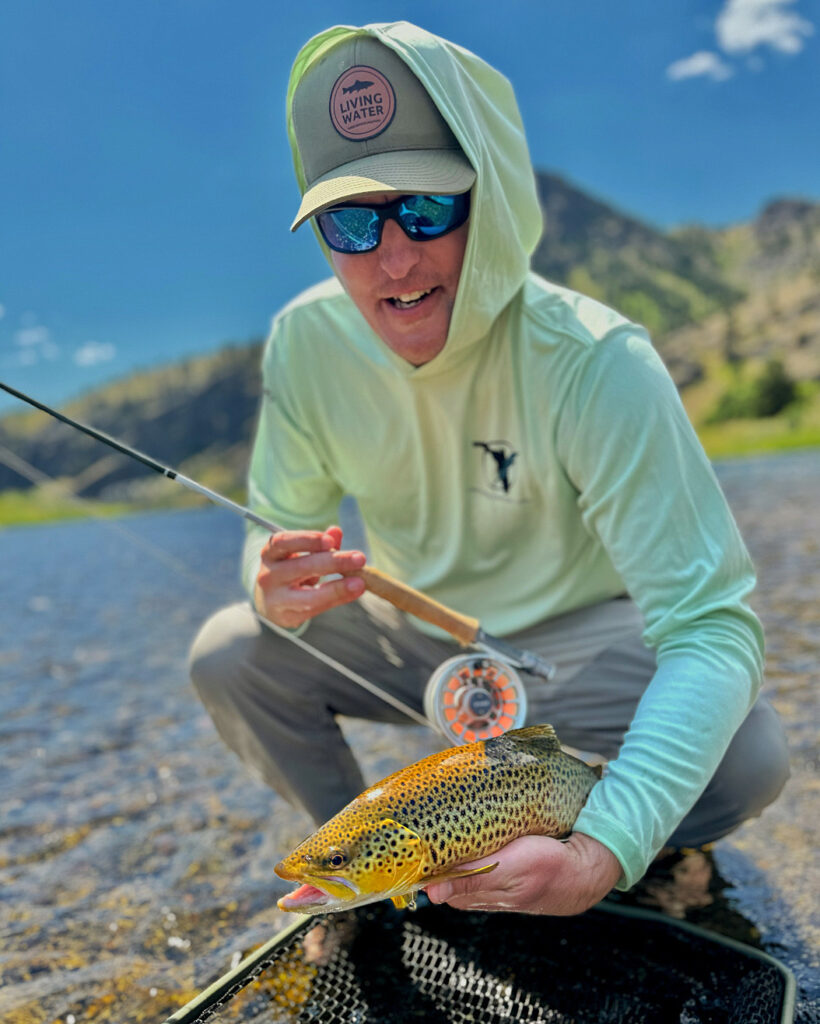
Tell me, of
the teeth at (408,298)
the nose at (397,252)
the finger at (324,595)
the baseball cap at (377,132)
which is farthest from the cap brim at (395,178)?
the finger at (324,595)

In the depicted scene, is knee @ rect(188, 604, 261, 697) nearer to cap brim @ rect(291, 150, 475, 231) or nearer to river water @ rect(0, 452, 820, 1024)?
river water @ rect(0, 452, 820, 1024)

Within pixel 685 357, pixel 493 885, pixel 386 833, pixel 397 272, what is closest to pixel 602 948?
pixel 493 885

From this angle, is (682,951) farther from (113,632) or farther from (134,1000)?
(113,632)

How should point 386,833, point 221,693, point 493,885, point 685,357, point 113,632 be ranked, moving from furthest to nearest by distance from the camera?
point 685,357, point 113,632, point 221,693, point 493,885, point 386,833

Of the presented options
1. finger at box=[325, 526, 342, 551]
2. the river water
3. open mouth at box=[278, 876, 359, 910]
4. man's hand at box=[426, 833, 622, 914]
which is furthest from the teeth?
the river water

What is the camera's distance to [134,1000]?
9.22ft

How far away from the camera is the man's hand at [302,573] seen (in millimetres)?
2453

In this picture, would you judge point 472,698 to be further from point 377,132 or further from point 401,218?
point 377,132

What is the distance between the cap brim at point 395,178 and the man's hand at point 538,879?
1.71 metres

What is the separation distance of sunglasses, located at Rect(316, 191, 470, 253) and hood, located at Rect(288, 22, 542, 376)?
0.23 ft

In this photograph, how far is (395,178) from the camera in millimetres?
2346

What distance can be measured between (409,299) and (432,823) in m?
1.59

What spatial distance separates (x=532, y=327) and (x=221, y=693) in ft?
5.62

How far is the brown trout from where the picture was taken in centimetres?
167
